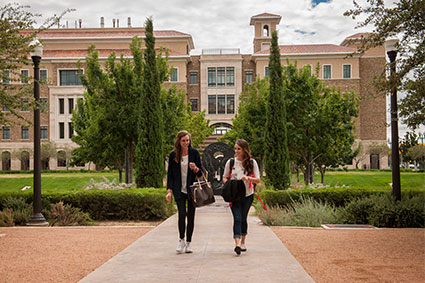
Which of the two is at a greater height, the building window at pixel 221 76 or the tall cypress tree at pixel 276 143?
the building window at pixel 221 76

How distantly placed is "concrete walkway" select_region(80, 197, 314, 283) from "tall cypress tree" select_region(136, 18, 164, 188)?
7.77m

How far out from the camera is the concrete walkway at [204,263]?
5.90 m

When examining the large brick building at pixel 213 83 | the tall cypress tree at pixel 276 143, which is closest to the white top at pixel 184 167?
the tall cypress tree at pixel 276 143

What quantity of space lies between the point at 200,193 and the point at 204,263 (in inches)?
45.0

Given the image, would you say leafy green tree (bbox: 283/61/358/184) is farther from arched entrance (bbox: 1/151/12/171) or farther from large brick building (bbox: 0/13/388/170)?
arched entrance (bbox: 1/151/12/171)

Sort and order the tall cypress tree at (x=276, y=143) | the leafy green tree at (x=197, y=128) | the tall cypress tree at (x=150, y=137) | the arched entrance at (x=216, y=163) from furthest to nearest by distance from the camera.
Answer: the leafy green tree at (x=197, y=128) → the arched entrance at (x=216, y=163) → the tall cypress tree at (x=276, y=143) → the tall cypress tree at (x=150, y=137)

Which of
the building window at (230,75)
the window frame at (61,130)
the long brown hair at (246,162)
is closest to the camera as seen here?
the long brown hair at (246,162)

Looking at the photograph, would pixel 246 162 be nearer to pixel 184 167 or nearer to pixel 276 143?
pixel 184 167

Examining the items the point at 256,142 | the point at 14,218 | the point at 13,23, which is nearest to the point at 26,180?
the point at 256,142

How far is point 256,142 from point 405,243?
Answer: 63.9 feet

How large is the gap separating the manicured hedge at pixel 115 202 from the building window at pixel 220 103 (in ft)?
153

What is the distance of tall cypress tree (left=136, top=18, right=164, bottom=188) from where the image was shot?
57.6 ft

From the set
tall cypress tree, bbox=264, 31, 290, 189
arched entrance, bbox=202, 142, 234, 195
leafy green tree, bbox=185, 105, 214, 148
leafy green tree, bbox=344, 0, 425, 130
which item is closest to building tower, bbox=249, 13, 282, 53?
leafy green tree, bbox=185, 105, 214, 148

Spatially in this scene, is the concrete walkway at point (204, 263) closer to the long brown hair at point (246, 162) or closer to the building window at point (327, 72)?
the long brown hair at point (246, 162)
